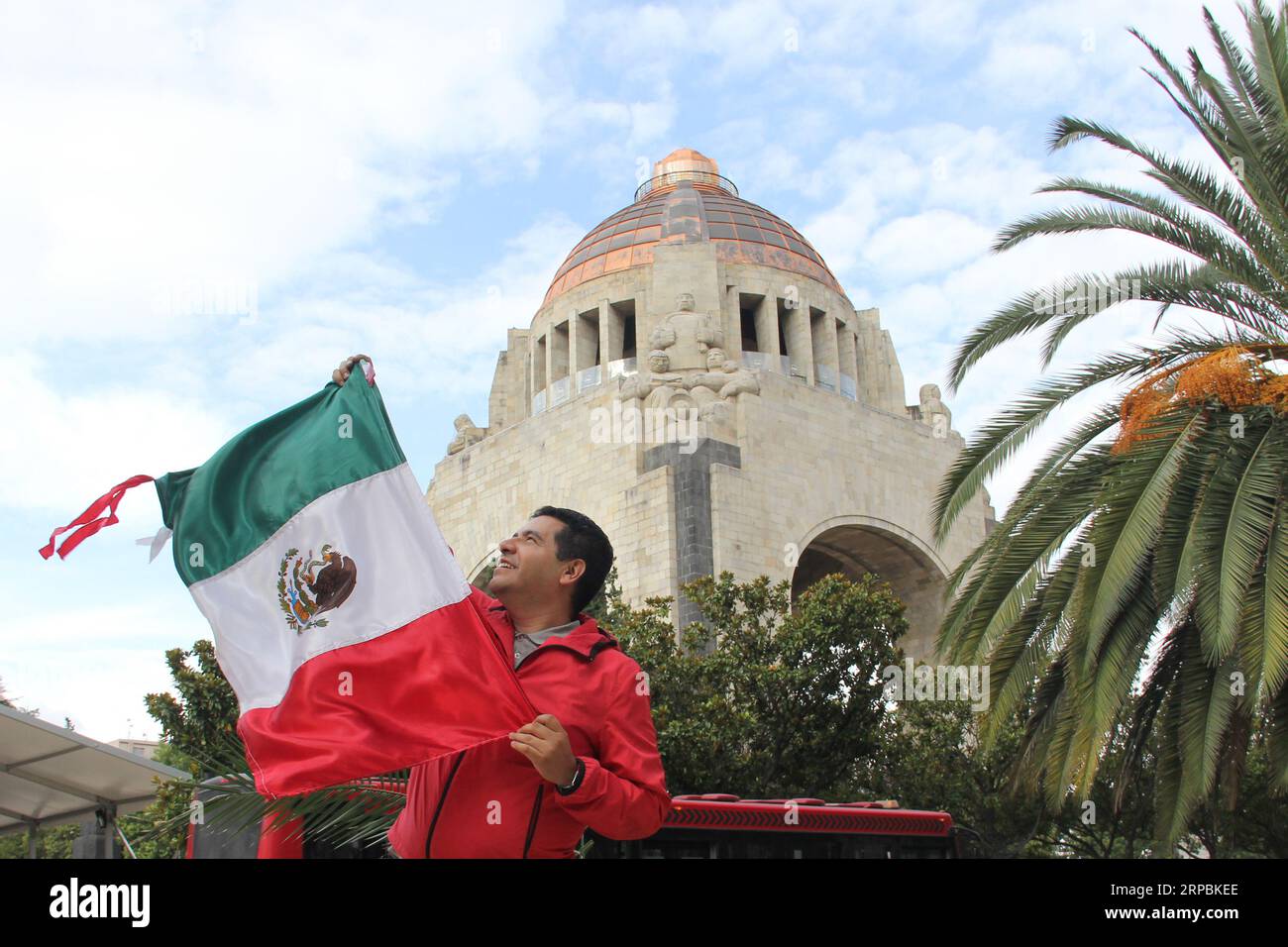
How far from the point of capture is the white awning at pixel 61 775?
1070 cm

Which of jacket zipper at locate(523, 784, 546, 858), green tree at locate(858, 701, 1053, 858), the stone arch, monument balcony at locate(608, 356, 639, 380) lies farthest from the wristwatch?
monument balcony at locate(608, 356, 639, 380)

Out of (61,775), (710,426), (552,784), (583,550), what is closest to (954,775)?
(710,426)

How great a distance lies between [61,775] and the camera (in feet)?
37.7

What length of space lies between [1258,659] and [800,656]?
889 cm

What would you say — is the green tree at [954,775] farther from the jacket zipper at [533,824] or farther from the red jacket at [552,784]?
the jacket zipper at [533,824]

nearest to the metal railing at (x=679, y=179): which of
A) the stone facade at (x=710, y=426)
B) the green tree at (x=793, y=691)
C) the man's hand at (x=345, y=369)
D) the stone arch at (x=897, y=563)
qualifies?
the stone facade at (x=710, y=426)

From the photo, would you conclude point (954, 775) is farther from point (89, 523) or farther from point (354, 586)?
point (89, 523)

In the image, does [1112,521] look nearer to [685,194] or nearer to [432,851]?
[432,851]

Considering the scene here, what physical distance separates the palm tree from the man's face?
6.81 m

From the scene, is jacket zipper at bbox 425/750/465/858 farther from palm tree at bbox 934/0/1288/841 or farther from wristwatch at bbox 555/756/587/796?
palm tree at bbox 934/0/1288/841

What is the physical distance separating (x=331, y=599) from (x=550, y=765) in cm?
115

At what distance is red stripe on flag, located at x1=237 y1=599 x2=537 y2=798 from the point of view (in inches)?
135

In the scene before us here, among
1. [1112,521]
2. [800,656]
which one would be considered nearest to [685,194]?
[800,656]

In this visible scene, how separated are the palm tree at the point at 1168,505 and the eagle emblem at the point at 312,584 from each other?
23.8ft
